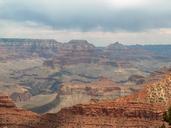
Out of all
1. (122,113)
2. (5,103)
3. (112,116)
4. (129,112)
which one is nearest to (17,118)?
(5,103)

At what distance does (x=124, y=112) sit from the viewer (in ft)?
481

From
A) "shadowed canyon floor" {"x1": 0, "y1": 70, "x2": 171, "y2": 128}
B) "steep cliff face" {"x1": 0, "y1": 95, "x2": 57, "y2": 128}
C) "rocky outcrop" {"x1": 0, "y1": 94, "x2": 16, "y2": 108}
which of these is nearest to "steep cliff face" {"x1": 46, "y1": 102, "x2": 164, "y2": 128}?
"shadowed canyon floor" {"x1": 0, "y1": 70, "x2": 171, "y2": 128}

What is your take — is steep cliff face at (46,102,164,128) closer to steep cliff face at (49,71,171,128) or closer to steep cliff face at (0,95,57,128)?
steep cliff face at (49,71,171,128)

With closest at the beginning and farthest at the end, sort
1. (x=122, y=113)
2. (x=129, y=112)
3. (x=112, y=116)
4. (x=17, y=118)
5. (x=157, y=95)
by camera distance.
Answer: (x=129, y=112) < (x=122, y=113) < (x=157, y=95) < (x=112, y=116) < (x=17, y=118)

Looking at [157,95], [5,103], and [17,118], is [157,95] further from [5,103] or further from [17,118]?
[5,103]

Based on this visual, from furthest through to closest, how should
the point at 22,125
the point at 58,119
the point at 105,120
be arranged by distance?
the point at 22,125 → the point at 58,119 → the point at 105,120

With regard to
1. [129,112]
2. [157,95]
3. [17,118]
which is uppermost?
[157,95]

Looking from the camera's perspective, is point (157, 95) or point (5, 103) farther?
point (5, 103)

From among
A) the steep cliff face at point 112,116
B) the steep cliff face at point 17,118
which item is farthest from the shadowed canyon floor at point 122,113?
the steep cliff face at point 17,118

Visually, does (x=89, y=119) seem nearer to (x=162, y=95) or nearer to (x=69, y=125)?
(x=69, y=125)

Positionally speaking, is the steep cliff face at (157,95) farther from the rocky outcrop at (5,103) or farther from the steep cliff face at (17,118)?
the rocky outcrop at (5,103)

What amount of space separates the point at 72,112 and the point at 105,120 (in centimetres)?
1277

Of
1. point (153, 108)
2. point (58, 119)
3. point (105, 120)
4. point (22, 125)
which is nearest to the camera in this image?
point (153, 108)

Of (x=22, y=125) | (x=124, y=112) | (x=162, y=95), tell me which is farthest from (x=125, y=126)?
(x=22, y=125)
